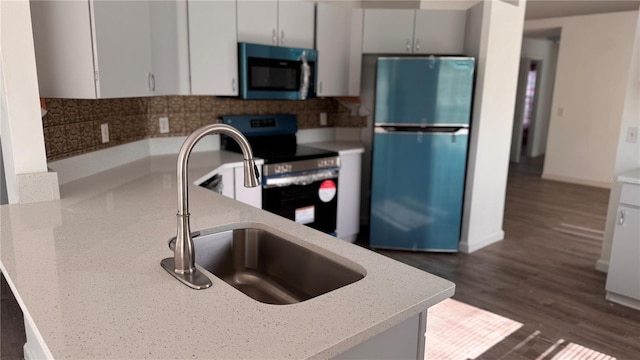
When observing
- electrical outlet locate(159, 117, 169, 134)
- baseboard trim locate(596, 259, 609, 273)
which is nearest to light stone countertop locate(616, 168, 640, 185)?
baseboard trim locate(596, 259, 609, 273)

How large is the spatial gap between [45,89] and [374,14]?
2.65m

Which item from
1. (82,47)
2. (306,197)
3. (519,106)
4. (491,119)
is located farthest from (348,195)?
(519,106)

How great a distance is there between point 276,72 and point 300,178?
2.66 feet

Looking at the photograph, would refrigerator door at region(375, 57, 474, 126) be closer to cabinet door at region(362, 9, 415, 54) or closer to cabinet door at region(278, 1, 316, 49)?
cabinet door at region(362, 9, 415, 54)

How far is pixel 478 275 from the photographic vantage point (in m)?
3.46

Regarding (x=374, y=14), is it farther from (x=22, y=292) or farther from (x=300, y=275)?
(x=22, y=292)

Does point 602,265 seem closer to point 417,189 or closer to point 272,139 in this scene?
point 417,189

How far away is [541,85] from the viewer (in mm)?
8891

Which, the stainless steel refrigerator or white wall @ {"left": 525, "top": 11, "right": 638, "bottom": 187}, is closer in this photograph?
the stainless steel refrigerator

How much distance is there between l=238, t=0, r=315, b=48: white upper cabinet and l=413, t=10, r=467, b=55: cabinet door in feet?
3.07

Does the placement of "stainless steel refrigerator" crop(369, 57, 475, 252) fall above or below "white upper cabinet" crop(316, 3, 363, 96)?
below

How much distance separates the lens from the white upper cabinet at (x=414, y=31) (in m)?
3.79

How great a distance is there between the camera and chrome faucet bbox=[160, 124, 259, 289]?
3.78 feet

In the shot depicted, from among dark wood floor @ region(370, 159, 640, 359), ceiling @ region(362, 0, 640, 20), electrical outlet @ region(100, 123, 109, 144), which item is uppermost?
ceiling @ region(362, 0, 640, 20)
